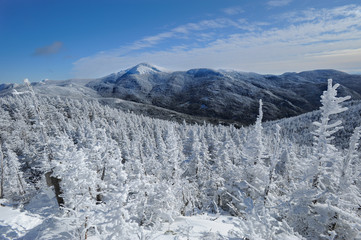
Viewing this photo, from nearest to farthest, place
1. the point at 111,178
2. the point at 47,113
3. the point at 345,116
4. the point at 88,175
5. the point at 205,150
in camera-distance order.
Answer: the point at 88,175 → the point at 111,178 → the point at 205,150 → the point at 47,113 → the point at 345,116

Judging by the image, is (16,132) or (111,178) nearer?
(111,178)

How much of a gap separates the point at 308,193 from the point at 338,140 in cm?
12818

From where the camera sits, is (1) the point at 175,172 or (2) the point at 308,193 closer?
(2) the point at 308,193

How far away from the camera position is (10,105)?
10100cm

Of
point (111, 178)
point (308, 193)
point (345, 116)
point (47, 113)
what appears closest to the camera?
point (308, 193)

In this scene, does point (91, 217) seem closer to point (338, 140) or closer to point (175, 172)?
point (175, 172)

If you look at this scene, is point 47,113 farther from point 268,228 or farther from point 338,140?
point 338,140

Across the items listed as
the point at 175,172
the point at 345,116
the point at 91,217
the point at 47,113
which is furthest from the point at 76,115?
the point at 345,116

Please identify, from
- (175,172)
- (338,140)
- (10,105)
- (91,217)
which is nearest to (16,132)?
(10,105)

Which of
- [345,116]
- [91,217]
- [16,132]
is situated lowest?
[345,116]

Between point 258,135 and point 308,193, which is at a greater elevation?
point 258,135

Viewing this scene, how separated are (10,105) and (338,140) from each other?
185 metres

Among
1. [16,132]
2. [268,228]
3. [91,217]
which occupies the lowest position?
[16,132]

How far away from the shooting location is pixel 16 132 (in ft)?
224
